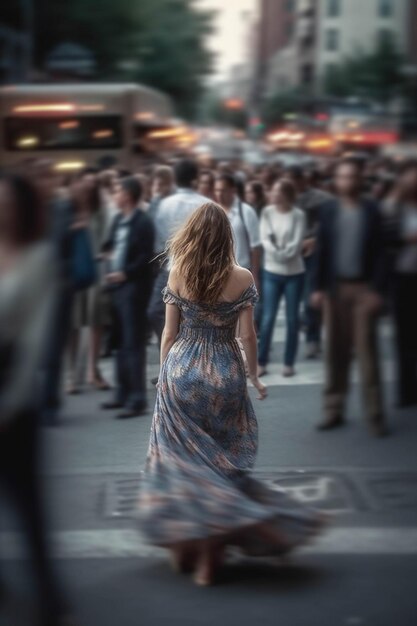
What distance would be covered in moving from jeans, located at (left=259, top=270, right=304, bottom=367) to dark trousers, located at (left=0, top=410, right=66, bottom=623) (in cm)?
638

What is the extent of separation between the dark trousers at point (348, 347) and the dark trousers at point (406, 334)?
81 centimetres

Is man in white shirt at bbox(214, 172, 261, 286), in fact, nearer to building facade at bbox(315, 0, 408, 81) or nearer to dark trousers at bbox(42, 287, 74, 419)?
dark trousers at bbox(42, 287, 74, 419)

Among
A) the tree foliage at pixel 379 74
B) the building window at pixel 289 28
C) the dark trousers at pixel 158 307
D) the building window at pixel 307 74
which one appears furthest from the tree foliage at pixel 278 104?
the dark trousers at pixel 158 307

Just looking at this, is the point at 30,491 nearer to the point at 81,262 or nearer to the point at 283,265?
the point at 81,262

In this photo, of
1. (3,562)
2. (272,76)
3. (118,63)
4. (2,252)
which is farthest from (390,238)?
(272,76)

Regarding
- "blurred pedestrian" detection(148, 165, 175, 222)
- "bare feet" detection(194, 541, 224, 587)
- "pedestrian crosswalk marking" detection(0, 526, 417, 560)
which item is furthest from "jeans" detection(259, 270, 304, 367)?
"bare feet" detection(194, 541, 224, 587)

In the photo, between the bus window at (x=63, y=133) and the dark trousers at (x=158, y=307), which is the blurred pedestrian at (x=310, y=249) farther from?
the bus window at (x=63, y=133)

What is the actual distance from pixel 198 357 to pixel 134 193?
3.74m

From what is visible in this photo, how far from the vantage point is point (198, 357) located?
541 cm

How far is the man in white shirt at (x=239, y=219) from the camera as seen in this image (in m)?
9.70

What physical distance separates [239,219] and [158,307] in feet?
4.96

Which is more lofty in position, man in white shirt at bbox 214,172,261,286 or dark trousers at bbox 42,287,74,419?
man in white shirt at bbox 214,172,261,286

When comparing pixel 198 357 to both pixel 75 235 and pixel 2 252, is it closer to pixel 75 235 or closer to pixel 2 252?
pixel 2 252

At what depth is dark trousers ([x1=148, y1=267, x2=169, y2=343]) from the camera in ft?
27.8
